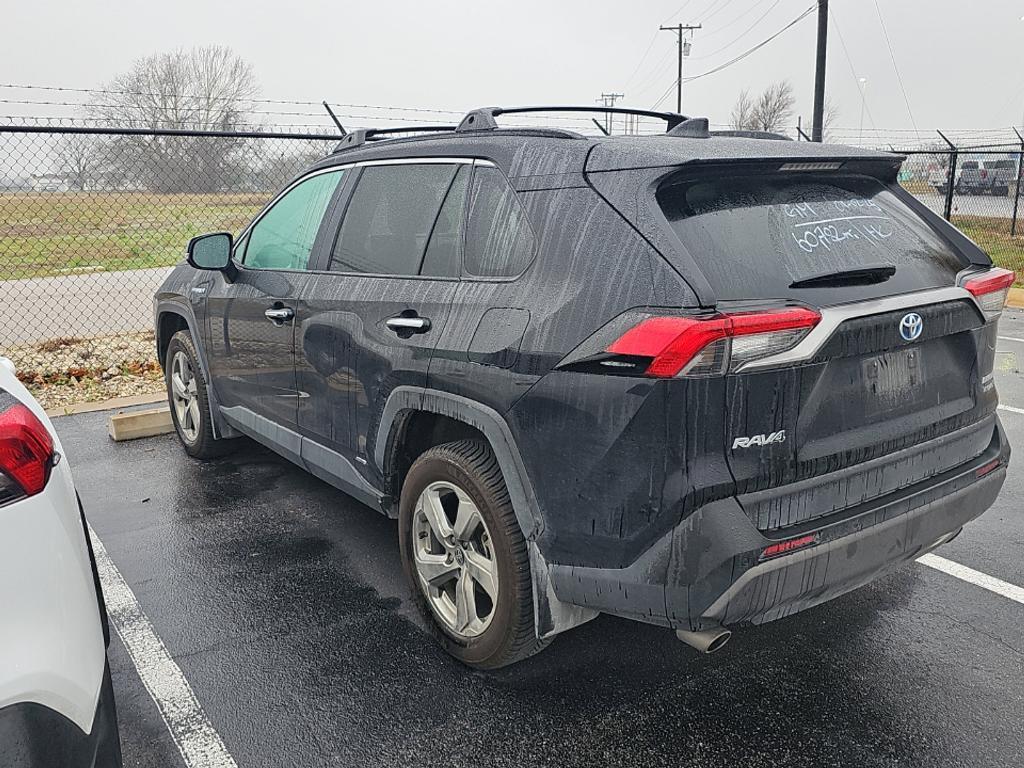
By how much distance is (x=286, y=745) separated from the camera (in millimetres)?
2543

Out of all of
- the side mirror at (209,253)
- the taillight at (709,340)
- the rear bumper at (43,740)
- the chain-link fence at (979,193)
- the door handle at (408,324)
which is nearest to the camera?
the rear bumper at (43,740)

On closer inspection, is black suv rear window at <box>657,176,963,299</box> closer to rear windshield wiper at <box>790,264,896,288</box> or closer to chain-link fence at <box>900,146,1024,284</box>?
rear windshield wiper at <box>790,264,896,288</box>

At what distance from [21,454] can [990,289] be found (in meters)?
2.85

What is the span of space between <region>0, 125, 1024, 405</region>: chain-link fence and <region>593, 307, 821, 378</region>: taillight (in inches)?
182

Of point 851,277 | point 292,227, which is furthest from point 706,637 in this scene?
point 292,227

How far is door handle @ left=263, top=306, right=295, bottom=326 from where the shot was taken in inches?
147

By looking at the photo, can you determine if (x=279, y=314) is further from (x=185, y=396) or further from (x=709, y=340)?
(x=709, y=340)

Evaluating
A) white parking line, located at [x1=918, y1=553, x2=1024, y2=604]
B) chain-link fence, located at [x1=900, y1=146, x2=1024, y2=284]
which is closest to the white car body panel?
white parking line, located at [x1=918, y1=553, x2=1024, y2=604]

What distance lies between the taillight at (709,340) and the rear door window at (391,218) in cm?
122

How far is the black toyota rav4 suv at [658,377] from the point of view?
2.17m

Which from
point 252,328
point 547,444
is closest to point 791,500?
point 547,444

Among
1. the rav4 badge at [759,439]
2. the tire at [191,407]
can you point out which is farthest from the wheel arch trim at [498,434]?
the tire at [191,407]

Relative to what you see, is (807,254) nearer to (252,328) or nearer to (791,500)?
(791,500)

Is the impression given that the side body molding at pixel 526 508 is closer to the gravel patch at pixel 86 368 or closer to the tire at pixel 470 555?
the tire at pixel 470 555
